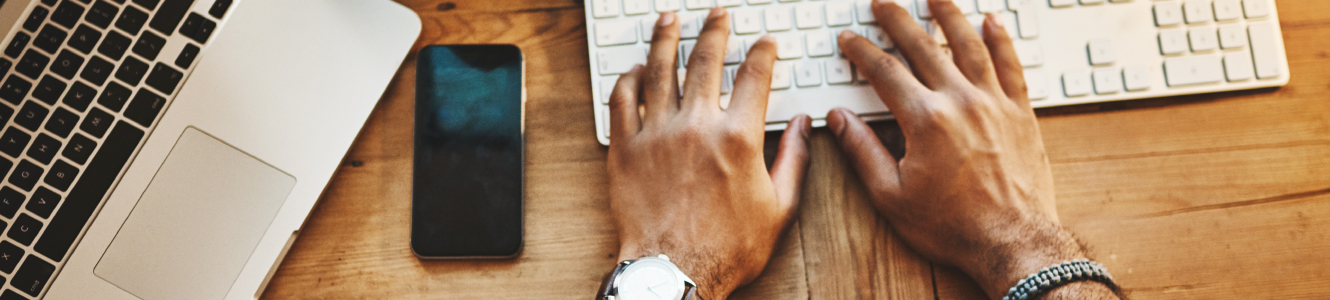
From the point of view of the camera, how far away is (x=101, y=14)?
56 centimetres

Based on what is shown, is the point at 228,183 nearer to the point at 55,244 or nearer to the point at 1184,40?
the point at 55,244

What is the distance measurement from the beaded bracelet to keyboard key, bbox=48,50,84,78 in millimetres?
870

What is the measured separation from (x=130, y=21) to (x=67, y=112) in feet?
Result: 0.30

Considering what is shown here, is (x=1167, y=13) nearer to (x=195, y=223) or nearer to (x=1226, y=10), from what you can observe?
(x=1226, y=10)

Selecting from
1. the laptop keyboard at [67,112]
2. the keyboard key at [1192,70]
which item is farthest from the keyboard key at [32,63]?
the keyboard key at [1192,70]

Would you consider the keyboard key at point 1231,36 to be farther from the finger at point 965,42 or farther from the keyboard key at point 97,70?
the keyboard key at point 97,70

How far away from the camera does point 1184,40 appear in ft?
2.10

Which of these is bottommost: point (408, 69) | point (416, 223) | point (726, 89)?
point (416, 223)

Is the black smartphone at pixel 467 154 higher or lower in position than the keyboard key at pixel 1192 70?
lower

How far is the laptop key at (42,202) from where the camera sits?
1.73 feet

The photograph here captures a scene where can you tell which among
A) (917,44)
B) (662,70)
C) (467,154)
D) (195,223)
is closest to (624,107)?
(662,70)

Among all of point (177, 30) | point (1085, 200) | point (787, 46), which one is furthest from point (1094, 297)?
point (177, 30)

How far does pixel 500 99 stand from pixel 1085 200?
2.04 feet

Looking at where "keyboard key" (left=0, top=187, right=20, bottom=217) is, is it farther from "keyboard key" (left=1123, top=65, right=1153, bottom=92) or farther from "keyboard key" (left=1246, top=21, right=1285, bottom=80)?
"keyboard key" (left=1246, top=21, right=1285, bottom=80)
